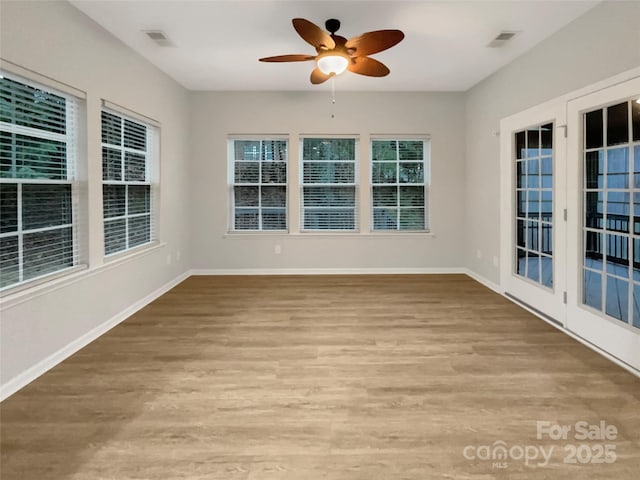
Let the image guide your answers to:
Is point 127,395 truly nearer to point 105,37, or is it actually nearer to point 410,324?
point 410,324

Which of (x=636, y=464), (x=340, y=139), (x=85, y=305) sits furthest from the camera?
(x=340, y=139)

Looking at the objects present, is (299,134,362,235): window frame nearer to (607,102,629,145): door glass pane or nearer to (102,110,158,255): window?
(102,110,158,255): window

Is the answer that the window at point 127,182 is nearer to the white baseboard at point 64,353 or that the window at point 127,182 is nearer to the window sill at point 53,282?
the window sill at point 53,282

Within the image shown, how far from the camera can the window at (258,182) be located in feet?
21.4

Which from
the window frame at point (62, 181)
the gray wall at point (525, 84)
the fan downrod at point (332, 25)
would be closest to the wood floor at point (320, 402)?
the window frame at point (62, 181)

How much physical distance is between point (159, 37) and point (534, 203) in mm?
3996

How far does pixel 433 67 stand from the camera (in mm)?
Result: 5059

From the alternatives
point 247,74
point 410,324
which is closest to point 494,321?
point 410,324

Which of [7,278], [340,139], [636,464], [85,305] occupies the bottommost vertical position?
[636,464]

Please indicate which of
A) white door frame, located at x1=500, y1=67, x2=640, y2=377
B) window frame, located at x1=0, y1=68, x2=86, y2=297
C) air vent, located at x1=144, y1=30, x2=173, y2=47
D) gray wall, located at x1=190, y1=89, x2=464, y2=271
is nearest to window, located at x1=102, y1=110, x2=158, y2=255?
window frame, located at x1=0, y1=68, x2=86, y2=297

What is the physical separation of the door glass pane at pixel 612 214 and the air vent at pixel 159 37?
12.2ft

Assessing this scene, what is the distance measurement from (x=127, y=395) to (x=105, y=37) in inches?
121

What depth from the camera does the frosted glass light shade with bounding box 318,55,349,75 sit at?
3.59 m

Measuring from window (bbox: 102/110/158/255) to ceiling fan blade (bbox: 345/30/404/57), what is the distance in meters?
A: 2.31
